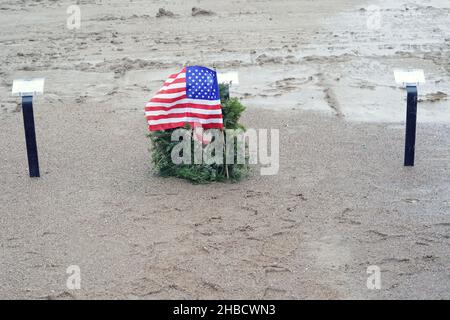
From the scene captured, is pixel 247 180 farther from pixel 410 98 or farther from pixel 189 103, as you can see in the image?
pixel 410 98

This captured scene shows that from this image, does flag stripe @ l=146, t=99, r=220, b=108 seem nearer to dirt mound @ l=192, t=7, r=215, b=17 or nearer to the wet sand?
the wet sand

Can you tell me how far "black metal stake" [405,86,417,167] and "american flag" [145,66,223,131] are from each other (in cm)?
214

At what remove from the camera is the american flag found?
363 inches

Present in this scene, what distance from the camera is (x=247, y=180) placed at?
378 inches

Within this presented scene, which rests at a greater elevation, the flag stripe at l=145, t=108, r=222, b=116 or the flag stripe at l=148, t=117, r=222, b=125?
the flag stripe at l=145, t=108, r=222, b=116

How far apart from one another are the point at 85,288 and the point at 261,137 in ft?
14.8

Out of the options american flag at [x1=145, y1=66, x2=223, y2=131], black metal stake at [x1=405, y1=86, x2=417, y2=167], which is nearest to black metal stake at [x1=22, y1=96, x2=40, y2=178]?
american flag at [x1=145, y1=66, x2=223, y2=131]

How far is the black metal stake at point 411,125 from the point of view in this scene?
9.63 m

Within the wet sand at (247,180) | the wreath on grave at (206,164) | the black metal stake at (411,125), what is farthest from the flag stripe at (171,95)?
the black metal stake at (411,125)

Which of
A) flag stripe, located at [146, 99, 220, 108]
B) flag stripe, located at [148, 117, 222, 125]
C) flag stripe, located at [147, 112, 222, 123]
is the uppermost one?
flag stripe, located at [146, 99, 220, 108]

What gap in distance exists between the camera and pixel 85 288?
7102mm

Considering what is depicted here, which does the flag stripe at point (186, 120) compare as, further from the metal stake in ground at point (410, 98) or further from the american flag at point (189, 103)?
the metal stake in ground at point (410, 98)

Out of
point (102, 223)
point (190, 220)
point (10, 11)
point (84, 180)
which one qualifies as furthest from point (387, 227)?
point (10, 11)

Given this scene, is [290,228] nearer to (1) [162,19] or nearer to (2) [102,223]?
(2) [102,223]
